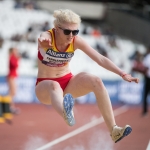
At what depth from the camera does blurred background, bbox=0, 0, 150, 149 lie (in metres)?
20.7

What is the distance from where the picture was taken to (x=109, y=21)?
1163 inches

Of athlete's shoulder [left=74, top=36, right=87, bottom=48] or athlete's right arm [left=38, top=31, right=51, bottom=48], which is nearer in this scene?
athlete's right arm [left=38, top=31, right=51, bottom=48]

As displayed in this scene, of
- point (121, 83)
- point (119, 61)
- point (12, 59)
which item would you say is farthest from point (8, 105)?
point (119, 61)

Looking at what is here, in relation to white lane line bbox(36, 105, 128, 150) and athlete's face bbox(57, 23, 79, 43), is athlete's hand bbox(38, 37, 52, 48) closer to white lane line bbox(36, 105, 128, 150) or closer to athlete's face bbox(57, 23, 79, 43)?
athlete's face bbox(57, 23, 79, 43)

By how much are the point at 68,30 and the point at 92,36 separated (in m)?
18.2

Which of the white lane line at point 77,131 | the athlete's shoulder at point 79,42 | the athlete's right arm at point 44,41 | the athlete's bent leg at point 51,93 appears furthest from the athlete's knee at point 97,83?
the white lane line at point 77,131

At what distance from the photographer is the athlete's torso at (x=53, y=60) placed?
776 centimetres

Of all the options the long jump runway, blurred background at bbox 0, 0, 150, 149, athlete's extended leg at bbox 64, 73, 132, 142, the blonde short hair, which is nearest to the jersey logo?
athlete's extended leg at bbox 64, 73, 132, 142

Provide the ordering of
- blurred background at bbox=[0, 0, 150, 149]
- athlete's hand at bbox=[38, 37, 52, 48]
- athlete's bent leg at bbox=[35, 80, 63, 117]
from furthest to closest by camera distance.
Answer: blurred background at bbox=[0, 0, 150, 149]
athlete's bent leg at bbox=[35, 80, 63, 117]
athlete's hand at bbox=[38, 37, 52, 48]

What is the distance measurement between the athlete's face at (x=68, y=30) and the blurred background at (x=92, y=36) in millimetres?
11641

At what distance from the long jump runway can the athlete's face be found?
2400 mm

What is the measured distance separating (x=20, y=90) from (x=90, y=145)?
32.4 ft

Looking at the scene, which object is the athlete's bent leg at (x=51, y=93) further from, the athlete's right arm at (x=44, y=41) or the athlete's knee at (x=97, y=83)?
the athlete's right arm at (x=44, y=41)

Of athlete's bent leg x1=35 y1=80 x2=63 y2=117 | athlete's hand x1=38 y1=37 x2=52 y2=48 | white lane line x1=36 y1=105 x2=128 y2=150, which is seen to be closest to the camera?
athlete's hand x1=38 y1=37 x2=52 y2=48
